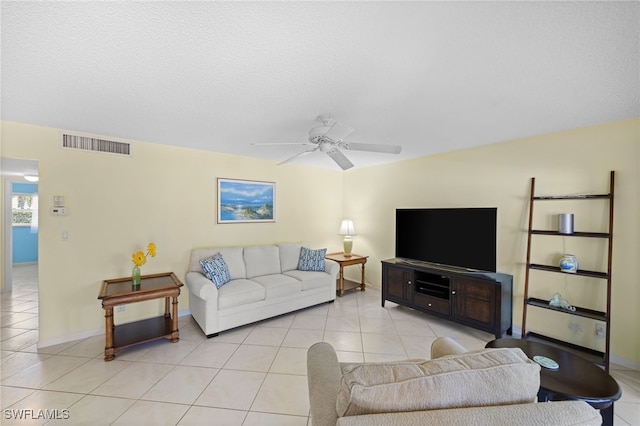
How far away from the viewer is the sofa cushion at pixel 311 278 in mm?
3727

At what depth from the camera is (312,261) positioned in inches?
164

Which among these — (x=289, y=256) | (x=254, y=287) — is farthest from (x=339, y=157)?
(x=289, y=256)

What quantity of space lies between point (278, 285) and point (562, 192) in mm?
3519

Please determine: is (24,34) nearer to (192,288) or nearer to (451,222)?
(192,288)

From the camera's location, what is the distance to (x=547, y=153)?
2.90m

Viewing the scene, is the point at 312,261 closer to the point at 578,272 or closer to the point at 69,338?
the point at 69,338

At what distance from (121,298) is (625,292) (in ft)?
16.3

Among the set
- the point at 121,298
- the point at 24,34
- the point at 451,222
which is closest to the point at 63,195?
the point at 121,298

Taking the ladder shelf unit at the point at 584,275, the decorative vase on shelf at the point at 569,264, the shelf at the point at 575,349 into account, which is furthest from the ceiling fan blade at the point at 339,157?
the shelf at the point at 575,349

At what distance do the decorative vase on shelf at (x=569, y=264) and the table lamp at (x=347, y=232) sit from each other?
9.82ft

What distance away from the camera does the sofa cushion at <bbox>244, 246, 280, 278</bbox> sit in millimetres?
3814

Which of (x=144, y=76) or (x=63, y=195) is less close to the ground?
(x=144, y=76)

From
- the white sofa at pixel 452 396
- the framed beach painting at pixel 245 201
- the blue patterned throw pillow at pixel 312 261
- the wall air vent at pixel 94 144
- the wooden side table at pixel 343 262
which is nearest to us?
the white sofa at pixel 452 396

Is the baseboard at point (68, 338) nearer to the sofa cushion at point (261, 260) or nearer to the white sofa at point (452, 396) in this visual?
the sofa cushion at point (261, 260)
